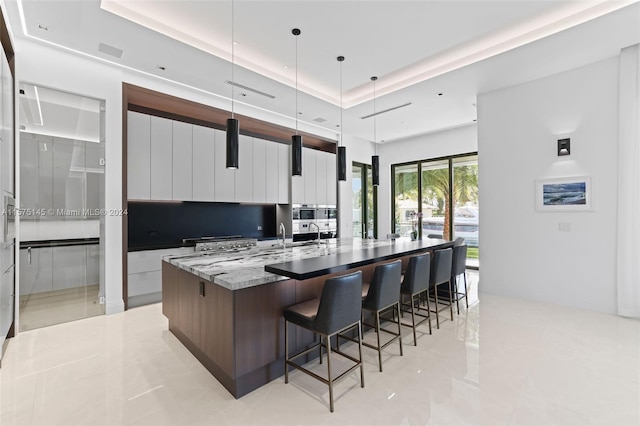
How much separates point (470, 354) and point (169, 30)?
176 inches

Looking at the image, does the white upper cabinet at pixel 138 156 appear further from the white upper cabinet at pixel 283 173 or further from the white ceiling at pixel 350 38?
the white upper cabinet at pixel 283 173

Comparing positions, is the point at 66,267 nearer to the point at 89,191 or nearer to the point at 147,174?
the point at 89,191

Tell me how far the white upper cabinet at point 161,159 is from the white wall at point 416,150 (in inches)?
203

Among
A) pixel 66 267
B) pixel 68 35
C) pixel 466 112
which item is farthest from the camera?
pixel 466 112

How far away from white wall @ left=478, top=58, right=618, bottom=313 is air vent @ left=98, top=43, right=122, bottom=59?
5132 millimetres

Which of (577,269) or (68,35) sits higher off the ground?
(68,35)

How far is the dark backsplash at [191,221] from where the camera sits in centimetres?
448

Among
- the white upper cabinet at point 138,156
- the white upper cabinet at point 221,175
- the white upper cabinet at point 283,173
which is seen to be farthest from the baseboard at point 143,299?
the white upper cabinet at point 283,173

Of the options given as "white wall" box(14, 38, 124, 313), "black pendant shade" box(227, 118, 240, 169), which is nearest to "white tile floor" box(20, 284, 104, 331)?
"white wall" box(14, 38, 124, 313)

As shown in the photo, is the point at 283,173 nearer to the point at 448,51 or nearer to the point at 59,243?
the point at 448,51

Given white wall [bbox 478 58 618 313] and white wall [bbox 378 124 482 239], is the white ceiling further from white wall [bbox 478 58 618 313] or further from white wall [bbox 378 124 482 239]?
white wall [bbox 378 124 482 239]

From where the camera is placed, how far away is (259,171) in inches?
221

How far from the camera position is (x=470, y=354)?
2.74 m

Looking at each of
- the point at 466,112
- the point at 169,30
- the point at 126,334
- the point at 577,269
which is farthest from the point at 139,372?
the point at 466,112
